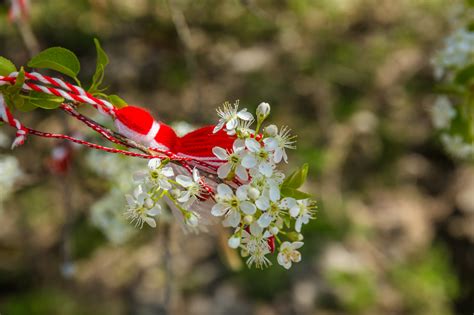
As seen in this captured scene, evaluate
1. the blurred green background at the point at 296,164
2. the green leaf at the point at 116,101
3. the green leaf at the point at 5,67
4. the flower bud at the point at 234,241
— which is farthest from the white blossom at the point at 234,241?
the blurred green background at the point at 296,164

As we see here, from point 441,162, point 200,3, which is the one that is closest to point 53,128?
point 200,3

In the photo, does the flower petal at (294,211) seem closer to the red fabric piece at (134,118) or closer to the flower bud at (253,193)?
the flower bud at (253,193)

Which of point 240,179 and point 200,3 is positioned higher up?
point 200,3

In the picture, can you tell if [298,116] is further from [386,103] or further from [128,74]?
[128,74]

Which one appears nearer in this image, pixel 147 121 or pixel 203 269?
pixel 147 121

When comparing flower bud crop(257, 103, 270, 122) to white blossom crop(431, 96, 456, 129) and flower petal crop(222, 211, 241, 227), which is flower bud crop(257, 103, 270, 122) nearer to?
flower petal crop(222, 211, 241, 227)

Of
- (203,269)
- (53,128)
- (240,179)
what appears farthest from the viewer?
(53,128)
